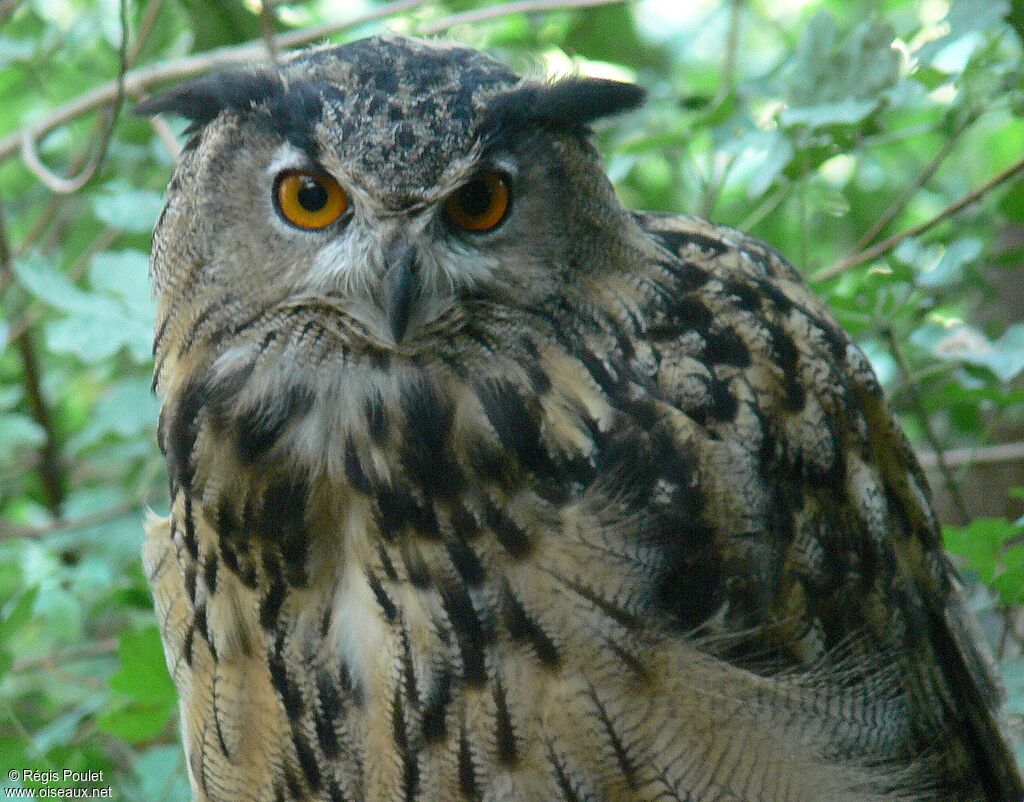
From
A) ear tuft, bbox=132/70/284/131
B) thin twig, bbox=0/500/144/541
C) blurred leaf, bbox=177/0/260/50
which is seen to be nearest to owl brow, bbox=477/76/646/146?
ear tuft, bbox=132/70/284/131

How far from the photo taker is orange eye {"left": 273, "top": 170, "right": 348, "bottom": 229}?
5.06 ft

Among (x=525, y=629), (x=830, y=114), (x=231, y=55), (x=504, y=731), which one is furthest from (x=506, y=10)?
(x=504, y=731)

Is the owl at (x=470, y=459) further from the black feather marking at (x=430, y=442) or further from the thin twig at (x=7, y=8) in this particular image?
the thin twig at (x=7, y=8)

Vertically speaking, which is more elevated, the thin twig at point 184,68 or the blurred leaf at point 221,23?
the blurred leaf at point 221,23

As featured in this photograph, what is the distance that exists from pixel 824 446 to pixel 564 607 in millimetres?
507

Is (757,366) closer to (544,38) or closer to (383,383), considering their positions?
(383,383)

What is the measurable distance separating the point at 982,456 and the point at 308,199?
67.9 inches

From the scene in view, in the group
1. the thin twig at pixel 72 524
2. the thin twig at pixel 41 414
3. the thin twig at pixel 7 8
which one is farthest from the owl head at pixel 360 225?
the thin twig at pixel 41 414

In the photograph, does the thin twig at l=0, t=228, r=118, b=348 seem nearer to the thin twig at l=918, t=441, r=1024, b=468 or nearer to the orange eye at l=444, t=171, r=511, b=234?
the orange eye at l=444, t=171, r=511, b=234

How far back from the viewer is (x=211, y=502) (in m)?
1.71

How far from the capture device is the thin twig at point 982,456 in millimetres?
2625

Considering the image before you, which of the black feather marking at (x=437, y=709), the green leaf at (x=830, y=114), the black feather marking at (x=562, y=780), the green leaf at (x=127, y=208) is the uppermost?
the green leaf at (x=127, y=208)

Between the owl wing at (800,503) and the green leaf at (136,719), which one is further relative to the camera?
the green leaf at (136,719)

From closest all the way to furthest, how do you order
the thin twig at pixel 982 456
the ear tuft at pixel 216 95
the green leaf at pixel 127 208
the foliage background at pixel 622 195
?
the ear tuft at pixel 216 95 → the foliage background at pixel 622 195 → the green leaf at pixel 127 208 → the thin twig at pixel 982 456
